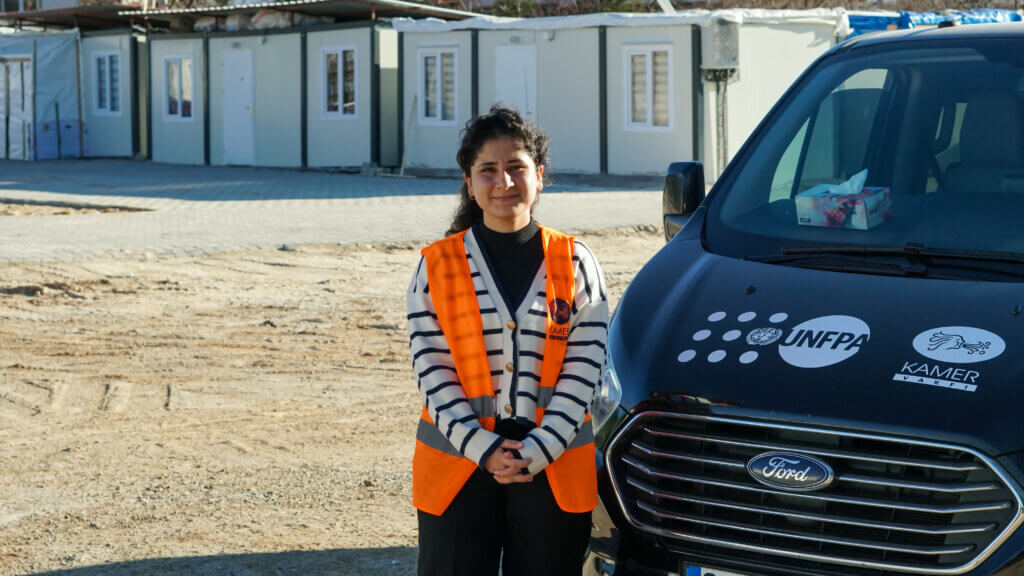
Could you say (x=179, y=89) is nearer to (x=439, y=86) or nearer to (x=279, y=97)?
(x=279, y=97)

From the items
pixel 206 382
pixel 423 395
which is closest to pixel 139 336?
pixel 206 382

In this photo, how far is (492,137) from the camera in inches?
132

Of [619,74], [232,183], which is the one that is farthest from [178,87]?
[619,74]

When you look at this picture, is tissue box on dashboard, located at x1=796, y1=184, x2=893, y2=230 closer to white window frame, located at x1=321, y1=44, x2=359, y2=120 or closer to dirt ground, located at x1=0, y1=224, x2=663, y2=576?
dirt ground, located at x1=0, y1=224, x2=663, y2=576

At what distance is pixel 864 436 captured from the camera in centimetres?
293

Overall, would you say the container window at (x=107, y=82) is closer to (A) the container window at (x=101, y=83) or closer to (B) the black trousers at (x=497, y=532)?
(A) the container window at (x=101, y=83)

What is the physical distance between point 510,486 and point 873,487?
89 centimetres

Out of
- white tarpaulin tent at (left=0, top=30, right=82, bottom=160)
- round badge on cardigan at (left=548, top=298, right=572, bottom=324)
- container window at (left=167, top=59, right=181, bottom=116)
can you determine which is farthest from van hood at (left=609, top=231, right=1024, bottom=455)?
white tarpaulin tent at (left=0, top=30, right=82, bottom=160)

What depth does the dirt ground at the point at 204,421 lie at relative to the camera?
489 centimetres

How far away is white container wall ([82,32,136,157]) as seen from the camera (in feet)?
105

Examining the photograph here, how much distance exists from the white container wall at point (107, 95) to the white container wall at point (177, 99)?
3.69 feet

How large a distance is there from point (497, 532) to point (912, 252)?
1.45 m

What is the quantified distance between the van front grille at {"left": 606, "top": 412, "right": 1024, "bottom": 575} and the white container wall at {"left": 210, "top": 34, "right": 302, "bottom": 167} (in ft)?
84.7

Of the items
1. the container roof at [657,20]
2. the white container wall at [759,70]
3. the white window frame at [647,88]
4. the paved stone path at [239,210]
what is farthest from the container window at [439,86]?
the white container wall at [759,70]
